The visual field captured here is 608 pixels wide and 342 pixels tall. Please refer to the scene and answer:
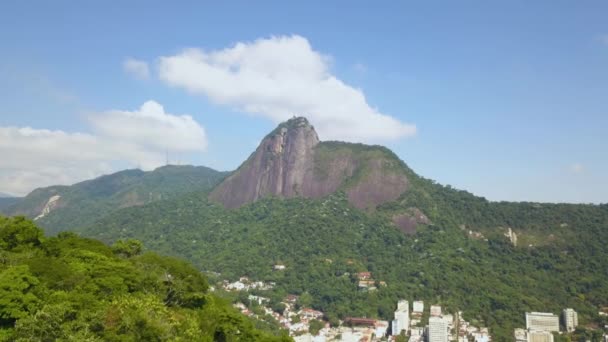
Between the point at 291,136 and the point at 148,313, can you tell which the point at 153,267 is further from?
the point at 291,136

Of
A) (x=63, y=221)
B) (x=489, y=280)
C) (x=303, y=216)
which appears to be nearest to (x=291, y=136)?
(x=303, y=216)

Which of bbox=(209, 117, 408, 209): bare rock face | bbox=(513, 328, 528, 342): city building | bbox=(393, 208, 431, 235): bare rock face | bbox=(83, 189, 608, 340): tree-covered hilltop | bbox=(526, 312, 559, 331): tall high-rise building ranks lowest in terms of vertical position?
bbox=(513, 328, 528, 342): city building

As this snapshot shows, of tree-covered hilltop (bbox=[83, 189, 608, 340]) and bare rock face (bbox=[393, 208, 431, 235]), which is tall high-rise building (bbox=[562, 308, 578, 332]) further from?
bare rock face (bbox=[393, 208, 431, 235])

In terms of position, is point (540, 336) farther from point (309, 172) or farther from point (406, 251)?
point (309, 172)

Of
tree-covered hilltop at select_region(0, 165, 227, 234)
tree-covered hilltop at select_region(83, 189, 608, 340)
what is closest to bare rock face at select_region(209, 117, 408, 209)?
tree-covered hilltop at select_region(83, 189, 608, 340)

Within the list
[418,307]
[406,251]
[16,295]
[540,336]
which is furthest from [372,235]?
[16,295]

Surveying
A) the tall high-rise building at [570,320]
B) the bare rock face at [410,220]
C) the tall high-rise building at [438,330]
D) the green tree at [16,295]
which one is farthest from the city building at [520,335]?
the green tree at [16,295]

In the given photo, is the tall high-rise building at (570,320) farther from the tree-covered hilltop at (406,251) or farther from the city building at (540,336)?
the city building at (540,336)
